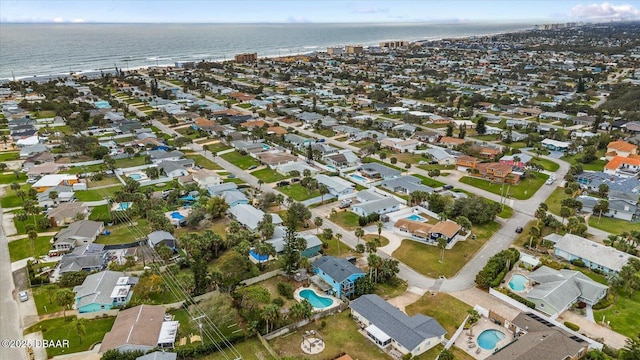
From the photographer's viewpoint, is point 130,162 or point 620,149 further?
point 620,149

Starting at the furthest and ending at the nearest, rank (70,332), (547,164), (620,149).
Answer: (620,149), (547,164), (70,332)

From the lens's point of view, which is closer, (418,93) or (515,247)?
(515,247)

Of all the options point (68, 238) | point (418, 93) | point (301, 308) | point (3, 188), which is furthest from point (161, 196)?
point (418, 93)

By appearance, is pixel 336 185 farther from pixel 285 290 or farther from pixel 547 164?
pixel 547 164

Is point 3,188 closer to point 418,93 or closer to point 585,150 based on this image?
point 585,150

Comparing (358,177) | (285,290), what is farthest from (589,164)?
(285,290)

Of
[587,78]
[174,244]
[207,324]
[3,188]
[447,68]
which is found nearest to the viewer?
[207,324]

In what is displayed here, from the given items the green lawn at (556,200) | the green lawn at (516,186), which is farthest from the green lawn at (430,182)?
the green lawn at (556,200)
